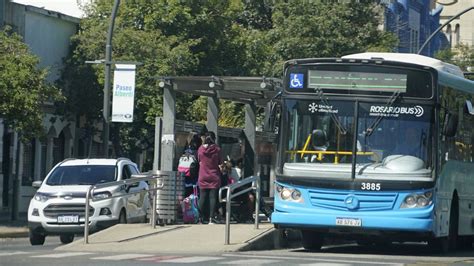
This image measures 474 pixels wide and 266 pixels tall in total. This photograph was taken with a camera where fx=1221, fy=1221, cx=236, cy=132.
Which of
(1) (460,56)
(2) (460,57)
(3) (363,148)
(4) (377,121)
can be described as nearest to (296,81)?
(4) (377,121)

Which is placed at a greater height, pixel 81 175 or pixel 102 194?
pixel 81 175

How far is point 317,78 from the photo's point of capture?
64.8 feet

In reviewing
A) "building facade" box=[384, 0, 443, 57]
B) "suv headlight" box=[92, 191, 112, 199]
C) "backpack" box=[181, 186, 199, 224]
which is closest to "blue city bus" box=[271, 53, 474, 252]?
"backpack" box=[181, 186, 199, 224]

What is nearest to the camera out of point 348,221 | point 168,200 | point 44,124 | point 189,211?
point 348,221

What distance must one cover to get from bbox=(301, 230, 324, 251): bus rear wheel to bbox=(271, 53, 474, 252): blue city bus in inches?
46.0

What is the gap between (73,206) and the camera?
2425 cm

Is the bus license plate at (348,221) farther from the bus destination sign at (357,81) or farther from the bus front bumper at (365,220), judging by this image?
the bus destination sign at (357,81)

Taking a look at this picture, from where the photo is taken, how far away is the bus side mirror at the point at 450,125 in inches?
766

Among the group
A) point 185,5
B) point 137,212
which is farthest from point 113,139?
point 137,212

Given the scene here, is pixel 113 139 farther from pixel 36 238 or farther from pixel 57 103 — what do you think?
pixel 36 238

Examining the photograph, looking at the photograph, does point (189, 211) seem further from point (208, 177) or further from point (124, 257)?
point (124, 257)

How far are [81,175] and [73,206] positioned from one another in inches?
60.8

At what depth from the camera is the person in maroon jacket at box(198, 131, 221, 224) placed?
76.3 feet

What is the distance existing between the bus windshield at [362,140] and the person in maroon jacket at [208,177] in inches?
152
